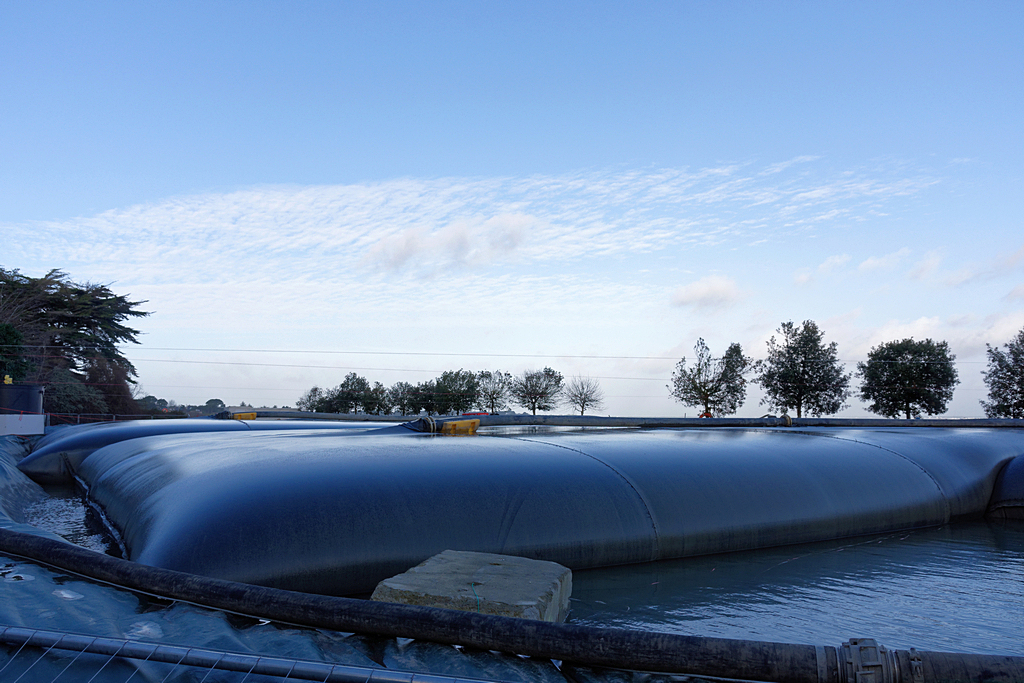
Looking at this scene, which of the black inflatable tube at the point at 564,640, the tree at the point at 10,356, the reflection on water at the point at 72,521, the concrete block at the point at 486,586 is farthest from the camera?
the tree at the point at 10,356

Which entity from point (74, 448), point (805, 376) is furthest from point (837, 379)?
point (74, 448)

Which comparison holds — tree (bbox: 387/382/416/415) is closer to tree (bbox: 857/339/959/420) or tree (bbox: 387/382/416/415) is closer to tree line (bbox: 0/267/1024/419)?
tree line (bbox: 0/267/1024/419)

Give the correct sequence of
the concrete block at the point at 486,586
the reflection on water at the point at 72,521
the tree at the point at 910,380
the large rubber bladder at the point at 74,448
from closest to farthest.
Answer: the concrete block at the point at 486,586 → the reflection on water at the point at 72,521 → the large rubber bladder at the point at 74,448 → the tree at the point at 910,380

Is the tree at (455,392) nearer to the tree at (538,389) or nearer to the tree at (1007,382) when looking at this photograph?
the tree at (538,389)

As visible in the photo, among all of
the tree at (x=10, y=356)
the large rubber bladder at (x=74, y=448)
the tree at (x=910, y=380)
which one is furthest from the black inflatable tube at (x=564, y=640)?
the tree at (x=910, y=380)

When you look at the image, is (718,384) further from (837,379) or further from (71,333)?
(71,333)

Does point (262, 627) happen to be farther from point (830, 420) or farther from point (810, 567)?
point (830, 420)

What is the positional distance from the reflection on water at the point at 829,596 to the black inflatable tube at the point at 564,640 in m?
1.00

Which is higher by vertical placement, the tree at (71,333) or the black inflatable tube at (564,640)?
the tree at (71,333)

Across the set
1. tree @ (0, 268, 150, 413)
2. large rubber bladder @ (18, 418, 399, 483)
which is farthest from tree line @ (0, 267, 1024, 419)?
large rubber bladder @ (18, 418, 399, 483)

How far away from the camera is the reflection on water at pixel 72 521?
170 inches

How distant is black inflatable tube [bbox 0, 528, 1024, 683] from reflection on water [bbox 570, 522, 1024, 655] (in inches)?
39.2

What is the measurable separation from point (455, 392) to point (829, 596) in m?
38.4

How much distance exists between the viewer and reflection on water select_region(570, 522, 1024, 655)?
2805 millimetres
